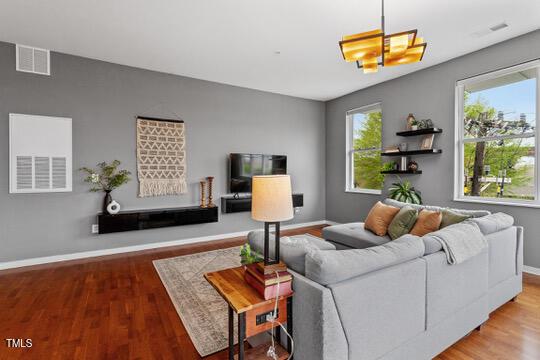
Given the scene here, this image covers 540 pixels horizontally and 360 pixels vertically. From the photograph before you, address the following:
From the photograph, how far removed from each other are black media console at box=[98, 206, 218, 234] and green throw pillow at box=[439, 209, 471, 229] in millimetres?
3317

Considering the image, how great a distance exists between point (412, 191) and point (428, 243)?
8.98ft

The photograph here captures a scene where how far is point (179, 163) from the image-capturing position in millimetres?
4465

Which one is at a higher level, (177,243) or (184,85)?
(184,85)

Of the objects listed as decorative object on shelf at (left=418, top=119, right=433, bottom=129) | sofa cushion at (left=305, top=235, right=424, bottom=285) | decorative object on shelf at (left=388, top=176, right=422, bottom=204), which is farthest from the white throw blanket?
decorative object on shelf at (left=418, top=119, right=433, bottom=129)

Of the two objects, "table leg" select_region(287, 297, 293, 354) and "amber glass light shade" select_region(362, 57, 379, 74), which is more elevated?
"amber glass light shade" select_region(362, 57, 379, 74)

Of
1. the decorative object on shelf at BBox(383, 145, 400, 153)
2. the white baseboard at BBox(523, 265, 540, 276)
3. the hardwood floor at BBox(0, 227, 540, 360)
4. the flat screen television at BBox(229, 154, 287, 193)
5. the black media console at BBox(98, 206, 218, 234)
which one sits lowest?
the hardwood floor at BBox(0, 227, 540, 360)

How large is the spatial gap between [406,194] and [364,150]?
1481mm

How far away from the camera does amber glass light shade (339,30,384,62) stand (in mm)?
1988

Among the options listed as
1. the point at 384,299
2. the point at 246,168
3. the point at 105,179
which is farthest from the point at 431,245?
the point at 105,179

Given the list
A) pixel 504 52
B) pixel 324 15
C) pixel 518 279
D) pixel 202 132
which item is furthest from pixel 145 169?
pixel 504 52

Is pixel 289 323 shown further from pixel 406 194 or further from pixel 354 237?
pixel 406 194

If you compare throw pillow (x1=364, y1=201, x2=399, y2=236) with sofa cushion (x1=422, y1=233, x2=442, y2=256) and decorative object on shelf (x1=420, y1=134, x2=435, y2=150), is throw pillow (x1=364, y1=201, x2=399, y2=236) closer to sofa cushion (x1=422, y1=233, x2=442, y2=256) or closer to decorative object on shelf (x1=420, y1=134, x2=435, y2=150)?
sofa cushion (x1=422, y1=233, x2=442, y2=256)

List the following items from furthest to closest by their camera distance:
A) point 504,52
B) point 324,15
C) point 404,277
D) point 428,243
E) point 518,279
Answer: point 504,52
point 324,15
point 518,279
point 428,243
point 404,277

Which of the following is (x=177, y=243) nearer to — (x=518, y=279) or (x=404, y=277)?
(x=404, y=277)
